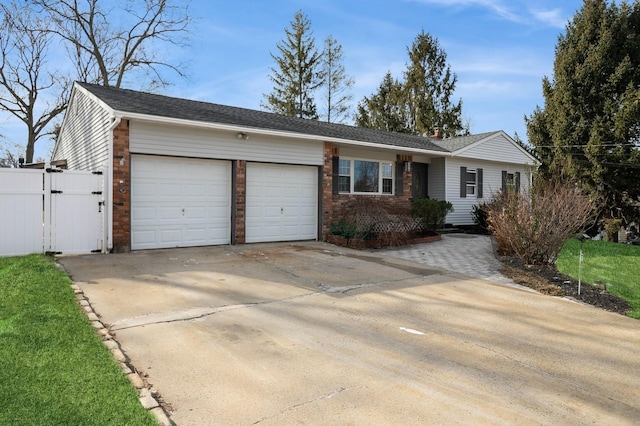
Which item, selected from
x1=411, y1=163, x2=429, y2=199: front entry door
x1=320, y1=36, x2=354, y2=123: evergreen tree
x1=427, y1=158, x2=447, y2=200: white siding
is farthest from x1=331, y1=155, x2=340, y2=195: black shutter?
x1=320, y1=36, x2=354, y2=123: evergreen tree

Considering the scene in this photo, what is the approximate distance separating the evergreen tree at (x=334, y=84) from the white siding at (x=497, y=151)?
1588 centimetres

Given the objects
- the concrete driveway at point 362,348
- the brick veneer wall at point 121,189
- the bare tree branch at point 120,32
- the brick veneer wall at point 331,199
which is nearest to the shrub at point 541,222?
the concrete driveway at point 362,348

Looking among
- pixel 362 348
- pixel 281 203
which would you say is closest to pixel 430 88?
pixel 281 203

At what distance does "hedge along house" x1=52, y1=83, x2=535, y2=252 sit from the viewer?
9.02 m

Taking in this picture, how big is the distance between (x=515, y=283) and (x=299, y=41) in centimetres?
2818

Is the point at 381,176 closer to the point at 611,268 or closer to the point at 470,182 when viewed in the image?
the point at 470,182

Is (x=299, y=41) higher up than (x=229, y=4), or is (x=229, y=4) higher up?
(x=299, y=41)

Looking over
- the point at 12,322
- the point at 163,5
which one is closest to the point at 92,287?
the point at 12,322

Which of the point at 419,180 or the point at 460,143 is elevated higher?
the point at 460,143

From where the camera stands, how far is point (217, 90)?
24672 millimetres

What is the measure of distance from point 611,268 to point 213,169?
362 inches

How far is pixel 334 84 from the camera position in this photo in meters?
32.4

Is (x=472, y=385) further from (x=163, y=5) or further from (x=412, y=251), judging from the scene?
(x=163, y=5)

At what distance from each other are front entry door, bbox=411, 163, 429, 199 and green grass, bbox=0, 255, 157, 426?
14071mm
